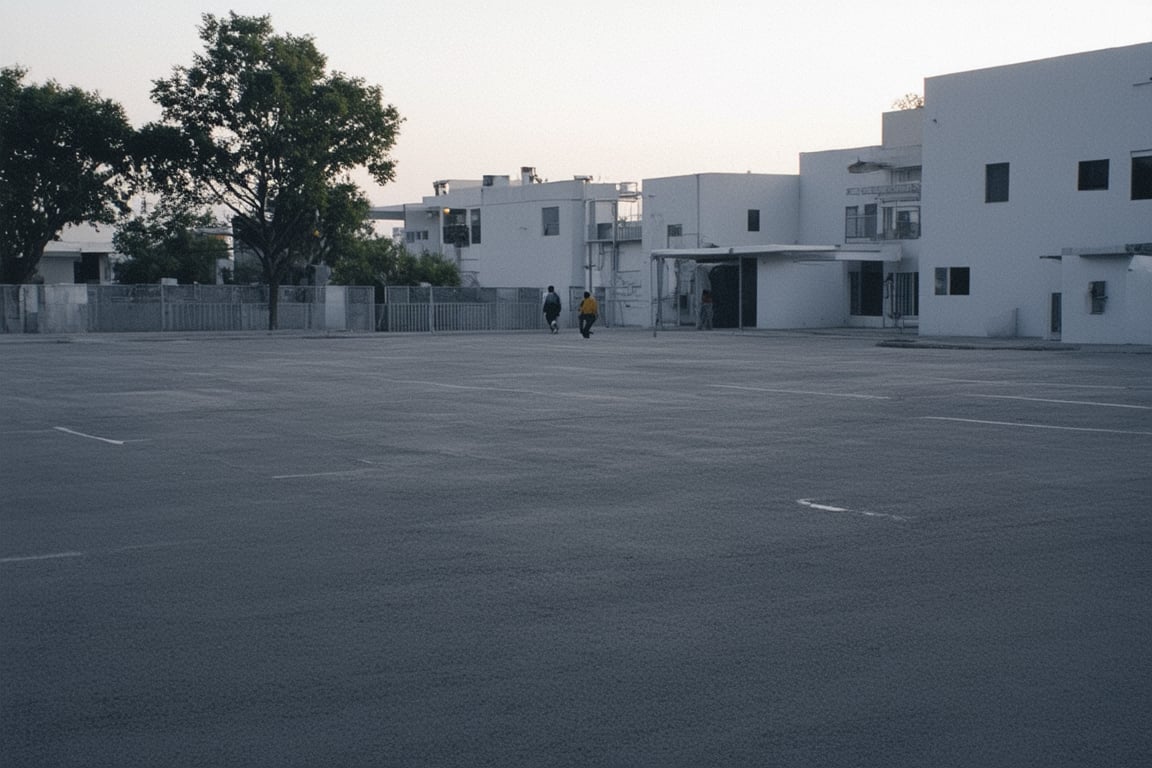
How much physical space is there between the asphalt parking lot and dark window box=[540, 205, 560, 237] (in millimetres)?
55832

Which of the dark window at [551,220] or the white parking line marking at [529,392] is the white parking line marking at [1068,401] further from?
the dark window at [551,220]

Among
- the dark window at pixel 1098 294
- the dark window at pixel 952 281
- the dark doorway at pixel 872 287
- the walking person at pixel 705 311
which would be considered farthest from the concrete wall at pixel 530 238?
the dark window at pixel 1098 294

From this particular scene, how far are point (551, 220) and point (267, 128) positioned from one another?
2093 centimetres

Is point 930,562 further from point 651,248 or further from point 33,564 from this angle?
point 651,248

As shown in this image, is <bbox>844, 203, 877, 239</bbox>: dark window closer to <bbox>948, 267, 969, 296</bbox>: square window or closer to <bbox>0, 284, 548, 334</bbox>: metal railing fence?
<bbox>948, 267, 969, 296</bbox>: square window

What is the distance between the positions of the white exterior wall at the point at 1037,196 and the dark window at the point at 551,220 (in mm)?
26371

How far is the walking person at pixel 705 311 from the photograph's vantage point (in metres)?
57.2

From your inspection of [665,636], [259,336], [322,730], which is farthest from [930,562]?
[259,336]

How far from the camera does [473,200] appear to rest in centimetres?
8406

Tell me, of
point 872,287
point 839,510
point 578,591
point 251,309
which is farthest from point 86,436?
point 872,287

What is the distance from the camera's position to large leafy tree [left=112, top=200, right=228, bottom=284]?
70.9 metres

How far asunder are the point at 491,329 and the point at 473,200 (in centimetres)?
2312

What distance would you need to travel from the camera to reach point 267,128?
55312 millimetres

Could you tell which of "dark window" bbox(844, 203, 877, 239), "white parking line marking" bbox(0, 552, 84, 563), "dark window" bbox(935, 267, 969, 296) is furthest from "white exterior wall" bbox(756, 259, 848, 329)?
"white parking line marking" bbox(0, 552, 84, 563)
